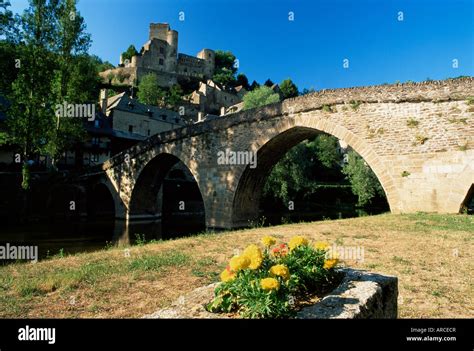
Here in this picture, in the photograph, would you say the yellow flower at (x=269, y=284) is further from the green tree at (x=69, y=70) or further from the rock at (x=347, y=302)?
the green tree at (x=69, y=70)

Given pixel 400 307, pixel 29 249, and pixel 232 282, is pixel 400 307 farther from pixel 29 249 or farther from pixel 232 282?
pixel 29 249

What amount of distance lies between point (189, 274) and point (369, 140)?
1036cm

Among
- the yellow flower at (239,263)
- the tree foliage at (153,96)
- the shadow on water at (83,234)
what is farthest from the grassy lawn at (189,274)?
the tree foliage at (153,96)

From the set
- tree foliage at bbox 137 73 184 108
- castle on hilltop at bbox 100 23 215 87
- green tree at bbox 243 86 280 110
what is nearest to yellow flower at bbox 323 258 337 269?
green tree at bbox 243 86 280 110

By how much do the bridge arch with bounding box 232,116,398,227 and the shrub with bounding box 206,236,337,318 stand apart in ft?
36.1

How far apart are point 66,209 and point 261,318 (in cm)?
2669

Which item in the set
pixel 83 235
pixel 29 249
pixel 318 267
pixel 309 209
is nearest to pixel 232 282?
pixel 318 267

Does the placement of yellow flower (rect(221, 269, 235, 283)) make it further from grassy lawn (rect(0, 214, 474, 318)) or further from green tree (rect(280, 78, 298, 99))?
green tree (rect(280, 78, 298, 99))

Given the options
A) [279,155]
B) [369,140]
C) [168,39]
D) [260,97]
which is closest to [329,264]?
[369,140]

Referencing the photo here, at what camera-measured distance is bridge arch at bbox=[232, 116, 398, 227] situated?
13297 mm

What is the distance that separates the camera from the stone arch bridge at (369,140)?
1176 cm

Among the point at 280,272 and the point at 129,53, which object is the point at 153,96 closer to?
the point at 129,53

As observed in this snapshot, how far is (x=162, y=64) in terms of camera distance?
243 feet

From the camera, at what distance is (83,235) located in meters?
18.0
